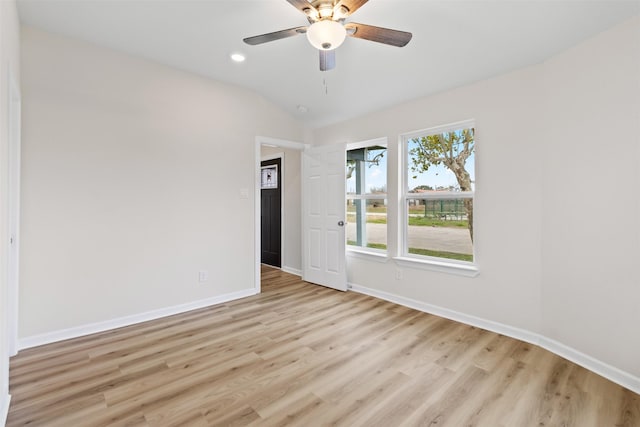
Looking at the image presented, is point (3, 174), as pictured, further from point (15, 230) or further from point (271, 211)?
point (271, 211)

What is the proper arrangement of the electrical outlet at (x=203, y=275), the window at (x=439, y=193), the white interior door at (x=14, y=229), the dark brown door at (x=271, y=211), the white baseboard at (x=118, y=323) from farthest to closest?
1. the dark brown door at (x=271, y=211)
2. the electrical outlet at (x=203, y=275)
3. the window at (x=439, y=193)
4. the white baseboard at (x=118, y=323)
5. the white interior door at (x=14, y=229)

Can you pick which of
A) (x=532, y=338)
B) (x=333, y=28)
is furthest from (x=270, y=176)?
(x=532, y=338)

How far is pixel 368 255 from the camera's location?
402cm

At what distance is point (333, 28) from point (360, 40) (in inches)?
39.5

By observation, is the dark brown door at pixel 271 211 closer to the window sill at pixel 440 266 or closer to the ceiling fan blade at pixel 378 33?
the window sill at pixel 440 266

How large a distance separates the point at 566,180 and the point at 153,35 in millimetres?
3703

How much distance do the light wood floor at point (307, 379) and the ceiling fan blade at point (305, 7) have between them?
2.39m

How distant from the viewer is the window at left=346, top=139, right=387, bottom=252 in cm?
404

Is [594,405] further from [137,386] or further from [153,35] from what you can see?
[153,35]

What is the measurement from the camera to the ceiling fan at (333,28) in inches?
72.4

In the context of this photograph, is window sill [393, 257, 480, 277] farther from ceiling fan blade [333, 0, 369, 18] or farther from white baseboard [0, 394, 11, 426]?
white baseboard [0, 394, 11, 426]

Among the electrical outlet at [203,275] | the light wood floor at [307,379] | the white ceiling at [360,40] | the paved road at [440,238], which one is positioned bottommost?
the light wood floor at [307,379]

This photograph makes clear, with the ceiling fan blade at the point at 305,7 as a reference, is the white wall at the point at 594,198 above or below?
below

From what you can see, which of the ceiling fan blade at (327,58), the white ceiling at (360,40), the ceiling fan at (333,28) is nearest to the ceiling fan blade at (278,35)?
the ceiling fan at (333,28)
